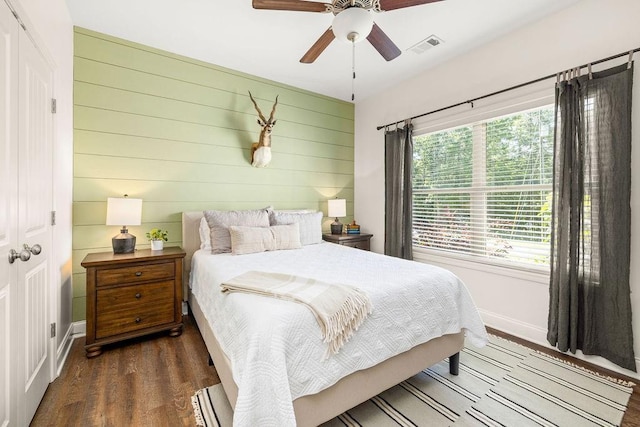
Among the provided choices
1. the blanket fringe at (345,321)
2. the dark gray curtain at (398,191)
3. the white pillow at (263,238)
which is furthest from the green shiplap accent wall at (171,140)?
the blanket fringe at (345,321)

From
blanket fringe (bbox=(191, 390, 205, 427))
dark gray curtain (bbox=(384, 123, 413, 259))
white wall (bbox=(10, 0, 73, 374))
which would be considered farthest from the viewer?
dark gray curtain (bbox=(384, 123, 413, 259))

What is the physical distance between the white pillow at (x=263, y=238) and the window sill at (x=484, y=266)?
1.61 meters

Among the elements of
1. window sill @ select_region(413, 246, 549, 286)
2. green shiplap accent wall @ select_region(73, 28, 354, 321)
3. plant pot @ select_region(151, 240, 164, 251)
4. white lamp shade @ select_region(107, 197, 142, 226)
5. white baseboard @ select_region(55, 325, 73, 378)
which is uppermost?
green shiplap accent wall @ select_region(73, 28, 354, 321)

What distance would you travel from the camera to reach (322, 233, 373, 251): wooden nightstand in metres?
3.91

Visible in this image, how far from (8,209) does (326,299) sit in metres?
1.55

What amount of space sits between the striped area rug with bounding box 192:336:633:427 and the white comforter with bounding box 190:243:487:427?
13.4 inches

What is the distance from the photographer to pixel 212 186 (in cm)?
336

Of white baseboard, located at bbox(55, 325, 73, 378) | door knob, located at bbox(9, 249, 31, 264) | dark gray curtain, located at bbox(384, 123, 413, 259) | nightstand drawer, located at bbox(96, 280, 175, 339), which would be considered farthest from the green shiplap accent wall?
door knob, located at bbox(9, 249, 31, 264)

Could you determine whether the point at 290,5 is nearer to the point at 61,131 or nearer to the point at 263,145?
the point at 263,145

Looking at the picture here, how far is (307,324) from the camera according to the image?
1339 mm

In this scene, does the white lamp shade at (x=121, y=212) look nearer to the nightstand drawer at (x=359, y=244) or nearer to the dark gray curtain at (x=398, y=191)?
the nightstand drawer at (x=359, y=244)

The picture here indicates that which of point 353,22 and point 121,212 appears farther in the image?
point 121,212

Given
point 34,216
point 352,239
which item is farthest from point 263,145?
point 34,216

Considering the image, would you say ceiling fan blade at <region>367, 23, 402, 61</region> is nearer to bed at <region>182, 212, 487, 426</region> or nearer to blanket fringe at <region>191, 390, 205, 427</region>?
bed at <region>182, 212, 487, 426</region>
